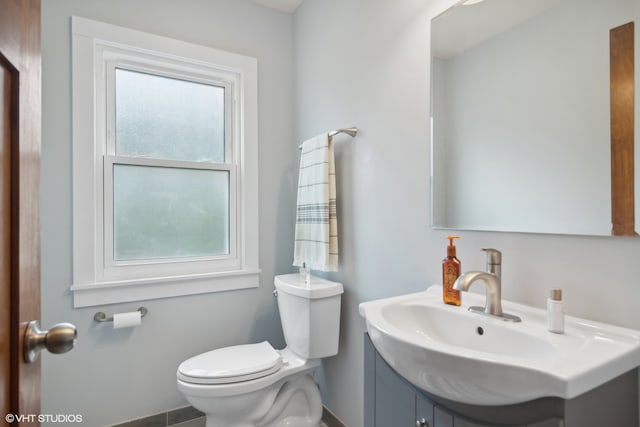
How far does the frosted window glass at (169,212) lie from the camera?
1756 millimetres

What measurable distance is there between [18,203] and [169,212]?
4.65ft

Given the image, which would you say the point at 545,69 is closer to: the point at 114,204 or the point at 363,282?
the point at 363,282

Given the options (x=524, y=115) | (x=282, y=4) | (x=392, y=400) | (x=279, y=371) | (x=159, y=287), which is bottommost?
(x=279, y=371)

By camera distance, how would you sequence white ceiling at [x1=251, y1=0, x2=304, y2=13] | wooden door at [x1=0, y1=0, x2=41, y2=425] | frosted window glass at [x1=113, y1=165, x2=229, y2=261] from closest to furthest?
wooden door at [x1=0, y1=0, x2=41, y2=425]
frosted window glass at [x1=113, y1=165, x2=229, y2=261]
white ceiling at [x1=251, y1=0, x2=304, y2=13]

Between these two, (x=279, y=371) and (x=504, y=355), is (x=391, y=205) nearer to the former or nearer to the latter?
(x=504, y=355)

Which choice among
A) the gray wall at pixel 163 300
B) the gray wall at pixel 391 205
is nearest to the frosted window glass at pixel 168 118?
the gray wall at pixel 163 300

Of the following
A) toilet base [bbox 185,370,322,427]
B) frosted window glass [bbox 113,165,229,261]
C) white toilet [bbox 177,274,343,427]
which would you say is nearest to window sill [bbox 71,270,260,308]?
frosted window glass [bbox 113,165,229,261]

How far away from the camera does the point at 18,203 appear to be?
500 millimetres

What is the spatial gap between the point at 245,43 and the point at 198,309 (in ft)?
5.25

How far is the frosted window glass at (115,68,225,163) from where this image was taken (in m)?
1.77

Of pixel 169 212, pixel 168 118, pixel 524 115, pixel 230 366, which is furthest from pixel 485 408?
pixel 168 118

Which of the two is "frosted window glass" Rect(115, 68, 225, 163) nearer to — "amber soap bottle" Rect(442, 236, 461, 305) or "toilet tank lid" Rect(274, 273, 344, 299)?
"toilet tank lid" Rect(274, 273, 344, 299)

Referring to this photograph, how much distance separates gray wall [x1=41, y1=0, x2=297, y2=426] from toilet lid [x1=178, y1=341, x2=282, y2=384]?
37 cm

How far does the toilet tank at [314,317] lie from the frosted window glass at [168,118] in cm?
99
